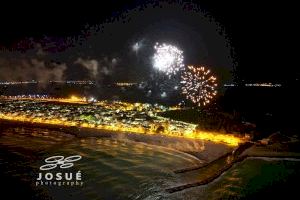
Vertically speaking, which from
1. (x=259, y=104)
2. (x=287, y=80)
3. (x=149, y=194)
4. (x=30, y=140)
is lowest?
(x=149, y=194)

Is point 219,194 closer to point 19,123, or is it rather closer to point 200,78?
point 19,123

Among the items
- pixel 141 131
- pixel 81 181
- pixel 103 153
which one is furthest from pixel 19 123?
pixel 81 181

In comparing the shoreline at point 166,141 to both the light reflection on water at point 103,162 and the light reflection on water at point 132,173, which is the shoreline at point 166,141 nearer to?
the light reflection on water at point 103,162
